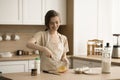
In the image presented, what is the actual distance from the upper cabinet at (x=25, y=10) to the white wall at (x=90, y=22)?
14.6 inches

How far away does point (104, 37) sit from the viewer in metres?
4.79

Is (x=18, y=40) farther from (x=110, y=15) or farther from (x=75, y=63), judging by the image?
(x=110, y=15)

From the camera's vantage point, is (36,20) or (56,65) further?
(36,20)

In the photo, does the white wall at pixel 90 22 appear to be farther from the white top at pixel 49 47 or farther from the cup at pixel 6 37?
the white top at pixel 49 47

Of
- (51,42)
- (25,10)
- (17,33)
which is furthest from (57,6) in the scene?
(51,42)

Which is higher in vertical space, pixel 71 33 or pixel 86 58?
pixel 71 33

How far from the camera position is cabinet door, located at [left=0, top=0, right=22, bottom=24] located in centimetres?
410

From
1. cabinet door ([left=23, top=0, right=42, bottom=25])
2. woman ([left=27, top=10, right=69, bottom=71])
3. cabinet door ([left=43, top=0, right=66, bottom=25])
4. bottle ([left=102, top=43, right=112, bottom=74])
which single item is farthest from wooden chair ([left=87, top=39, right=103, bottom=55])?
bottle ([left=102, top=43, right=112, bottom=74])

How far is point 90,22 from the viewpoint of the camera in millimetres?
4633

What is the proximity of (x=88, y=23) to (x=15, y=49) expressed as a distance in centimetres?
131

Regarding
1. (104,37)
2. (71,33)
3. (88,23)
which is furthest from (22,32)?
(104,37)

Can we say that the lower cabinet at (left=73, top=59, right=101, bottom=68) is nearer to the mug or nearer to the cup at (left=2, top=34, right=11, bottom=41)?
the mug

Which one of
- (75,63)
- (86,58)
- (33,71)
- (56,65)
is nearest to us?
(33,71)

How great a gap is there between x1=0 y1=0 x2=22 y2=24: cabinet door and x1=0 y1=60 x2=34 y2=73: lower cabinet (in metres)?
0.66
